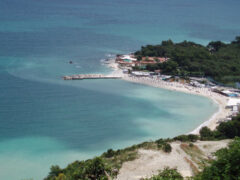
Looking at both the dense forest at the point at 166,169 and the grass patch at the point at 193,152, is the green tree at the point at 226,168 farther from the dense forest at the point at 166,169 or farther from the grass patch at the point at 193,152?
the grass patch at the point at 193,152

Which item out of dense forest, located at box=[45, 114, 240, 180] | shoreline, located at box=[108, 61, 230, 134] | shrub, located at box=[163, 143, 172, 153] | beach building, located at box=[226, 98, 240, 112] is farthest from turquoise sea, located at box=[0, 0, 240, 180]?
shrub, located at box=[163, 143, 172, 153]

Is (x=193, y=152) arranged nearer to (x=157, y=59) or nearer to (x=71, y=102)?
(x=71, y=102)

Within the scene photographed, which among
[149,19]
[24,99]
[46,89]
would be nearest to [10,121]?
[24,99]

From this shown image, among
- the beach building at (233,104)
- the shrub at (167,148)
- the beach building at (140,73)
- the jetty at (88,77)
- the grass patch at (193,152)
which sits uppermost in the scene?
the beach building at (140,73)

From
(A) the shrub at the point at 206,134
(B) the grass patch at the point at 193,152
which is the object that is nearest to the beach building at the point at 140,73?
(A) the shrub at the point at 206,134

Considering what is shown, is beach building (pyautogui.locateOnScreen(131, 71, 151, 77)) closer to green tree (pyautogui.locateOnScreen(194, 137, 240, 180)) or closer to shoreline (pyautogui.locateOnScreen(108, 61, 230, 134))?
shoreline (pyautogui.locateOnScreen(108, 61, 230, 134))

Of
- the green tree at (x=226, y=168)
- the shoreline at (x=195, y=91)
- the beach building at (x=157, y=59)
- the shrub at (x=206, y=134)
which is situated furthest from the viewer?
the beach building at (x=157, y=59)

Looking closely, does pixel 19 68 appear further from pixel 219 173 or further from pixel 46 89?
pixel 219 173
